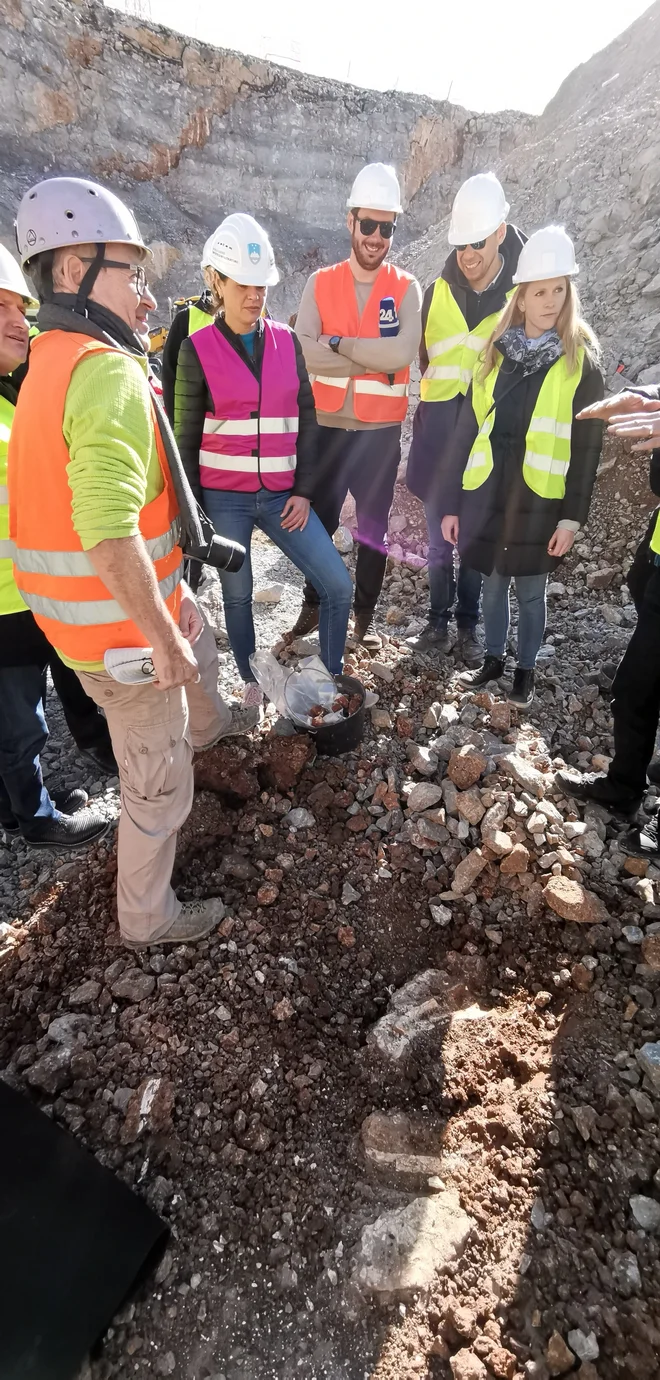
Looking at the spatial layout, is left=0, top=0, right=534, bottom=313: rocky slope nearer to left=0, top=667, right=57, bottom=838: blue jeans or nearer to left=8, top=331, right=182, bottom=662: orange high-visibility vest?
left=0, top=667, right=57, bottom=838: blue jeans

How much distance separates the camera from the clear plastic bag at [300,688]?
10.0 ft

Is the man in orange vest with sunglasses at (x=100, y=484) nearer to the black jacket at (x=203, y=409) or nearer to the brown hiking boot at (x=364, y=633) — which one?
the black jacket at (x=203, y=409)

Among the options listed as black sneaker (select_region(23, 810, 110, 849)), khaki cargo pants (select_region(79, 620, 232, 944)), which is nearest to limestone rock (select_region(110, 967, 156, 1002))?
khaki cargo pants (select_region(79, 620, 232, 944))

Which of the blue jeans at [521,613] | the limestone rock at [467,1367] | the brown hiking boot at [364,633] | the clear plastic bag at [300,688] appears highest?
the blue jeans at [521,613]

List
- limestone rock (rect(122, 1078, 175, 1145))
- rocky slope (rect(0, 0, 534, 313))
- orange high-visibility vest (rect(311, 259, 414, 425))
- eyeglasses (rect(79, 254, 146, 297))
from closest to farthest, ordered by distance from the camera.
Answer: eyeglasses (rect(79, 254, 146, 297))
limestone rock (rect(122, 1078, 175, 1145))
orange high-visibility vest (rect(311, 259, 414, 425))
rocky slope (rect(0, 0, 534, 313))

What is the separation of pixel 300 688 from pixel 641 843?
5.42 feet

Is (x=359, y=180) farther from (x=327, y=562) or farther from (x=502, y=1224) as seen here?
(x=502, y=1224)

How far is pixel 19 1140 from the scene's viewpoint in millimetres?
1669

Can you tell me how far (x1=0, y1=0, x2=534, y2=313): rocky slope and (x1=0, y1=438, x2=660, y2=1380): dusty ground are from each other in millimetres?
16670

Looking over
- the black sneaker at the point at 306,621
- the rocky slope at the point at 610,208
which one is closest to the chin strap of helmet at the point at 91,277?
the black sneaker at the point at 306,621

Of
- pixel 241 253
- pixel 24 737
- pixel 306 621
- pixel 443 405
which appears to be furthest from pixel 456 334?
pixel 24 737

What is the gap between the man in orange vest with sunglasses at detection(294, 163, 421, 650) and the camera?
2.96 metres

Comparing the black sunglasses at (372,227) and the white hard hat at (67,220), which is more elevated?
the black sunglasses at (372,227)

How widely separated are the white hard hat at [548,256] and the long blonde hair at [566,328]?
0.07m
